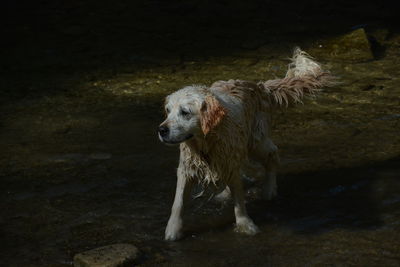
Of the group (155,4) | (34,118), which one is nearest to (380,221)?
(34,118)

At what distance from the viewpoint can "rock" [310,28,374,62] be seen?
9.73 m

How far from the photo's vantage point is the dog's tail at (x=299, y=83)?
6.17 meters

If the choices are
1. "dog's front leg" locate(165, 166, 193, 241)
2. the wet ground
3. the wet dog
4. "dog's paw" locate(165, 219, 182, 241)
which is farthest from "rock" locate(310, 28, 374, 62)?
"dog's paw" locate(165, 219, 182, 241)

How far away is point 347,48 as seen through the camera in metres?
9.93

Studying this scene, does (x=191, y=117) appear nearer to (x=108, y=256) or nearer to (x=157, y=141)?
(x=108, y=256)

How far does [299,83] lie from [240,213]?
1505 millimetres

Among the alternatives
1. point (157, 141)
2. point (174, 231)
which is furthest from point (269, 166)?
point (157, 141)

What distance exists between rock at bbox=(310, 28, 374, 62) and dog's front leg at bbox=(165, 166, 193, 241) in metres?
4.99

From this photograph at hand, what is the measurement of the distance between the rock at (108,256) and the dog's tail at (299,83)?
6.40ft

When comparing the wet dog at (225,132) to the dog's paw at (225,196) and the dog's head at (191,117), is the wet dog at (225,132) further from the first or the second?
the dog's paw at (225,196)

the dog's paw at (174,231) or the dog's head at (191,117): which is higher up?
the dog's head at (191,117)

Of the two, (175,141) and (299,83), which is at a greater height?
(299,83)

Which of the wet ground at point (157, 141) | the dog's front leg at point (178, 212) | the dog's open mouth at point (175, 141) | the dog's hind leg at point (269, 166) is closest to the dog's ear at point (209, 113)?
the dog's open mouth at point (175, 141)

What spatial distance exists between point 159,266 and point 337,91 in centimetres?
442
